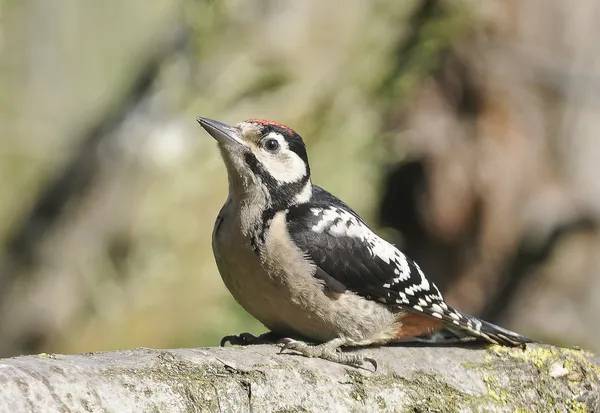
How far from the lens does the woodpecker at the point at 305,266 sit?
11.1ft

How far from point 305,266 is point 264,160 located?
0.51 meters

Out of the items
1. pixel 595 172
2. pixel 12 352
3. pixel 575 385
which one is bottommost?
pixel 12 352

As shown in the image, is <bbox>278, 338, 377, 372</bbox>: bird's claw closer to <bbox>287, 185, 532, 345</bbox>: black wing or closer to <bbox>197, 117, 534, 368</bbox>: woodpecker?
<bbox>197, 117, 534, 368</bbox>: woodpecker

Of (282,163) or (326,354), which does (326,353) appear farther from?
(282,163)

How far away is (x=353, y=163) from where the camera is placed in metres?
7.99

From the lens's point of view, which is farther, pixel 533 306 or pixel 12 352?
pixel 533 306

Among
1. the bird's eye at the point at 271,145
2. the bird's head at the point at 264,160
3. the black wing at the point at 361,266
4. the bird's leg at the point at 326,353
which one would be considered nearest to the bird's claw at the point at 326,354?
the bird's leg at the point at 326,353

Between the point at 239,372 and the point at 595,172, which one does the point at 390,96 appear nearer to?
the point at 595,172

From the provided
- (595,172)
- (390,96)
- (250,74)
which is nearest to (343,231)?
(250,74)

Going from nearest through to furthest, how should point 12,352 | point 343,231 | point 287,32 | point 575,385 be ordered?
1. point 575,385
2. point 343,231
3. point 12,352
4. point 287,32

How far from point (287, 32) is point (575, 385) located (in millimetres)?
4801

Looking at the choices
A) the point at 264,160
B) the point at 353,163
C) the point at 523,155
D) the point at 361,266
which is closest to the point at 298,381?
the point at 361,266

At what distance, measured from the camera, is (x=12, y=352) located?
6.90 m

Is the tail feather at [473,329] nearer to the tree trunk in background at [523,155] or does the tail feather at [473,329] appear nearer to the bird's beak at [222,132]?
the bird's beak at [222,132]
